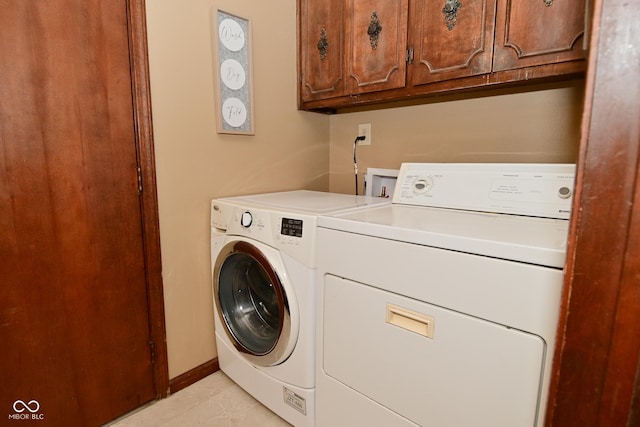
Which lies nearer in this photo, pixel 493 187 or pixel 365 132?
pixel 493 187

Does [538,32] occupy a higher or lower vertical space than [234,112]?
higher

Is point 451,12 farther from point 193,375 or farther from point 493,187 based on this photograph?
point 193,375

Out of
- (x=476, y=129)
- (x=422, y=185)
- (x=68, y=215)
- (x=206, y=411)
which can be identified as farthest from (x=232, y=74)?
(x=206, y=411)

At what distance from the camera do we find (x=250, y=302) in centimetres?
161

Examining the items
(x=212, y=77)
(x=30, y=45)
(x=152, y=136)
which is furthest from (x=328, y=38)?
(x=30, y=45)

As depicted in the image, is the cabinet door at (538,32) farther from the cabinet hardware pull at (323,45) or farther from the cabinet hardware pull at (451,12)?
the cabinet hardware pull at (323,45)

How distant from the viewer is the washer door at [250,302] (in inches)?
51.8

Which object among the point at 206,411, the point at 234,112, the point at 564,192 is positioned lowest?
the point at 206,411

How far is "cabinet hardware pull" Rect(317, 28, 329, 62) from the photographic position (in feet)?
5.81

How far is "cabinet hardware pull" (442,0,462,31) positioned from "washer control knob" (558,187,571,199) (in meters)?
0.75

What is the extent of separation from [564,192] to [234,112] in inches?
56.9

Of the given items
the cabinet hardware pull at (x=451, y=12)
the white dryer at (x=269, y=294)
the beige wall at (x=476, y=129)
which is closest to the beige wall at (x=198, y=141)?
the white dryer at (x=269, y=294)

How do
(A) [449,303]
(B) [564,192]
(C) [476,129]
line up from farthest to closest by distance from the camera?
(C) [476,129] < (B) [564,192] < (A) [449,303]

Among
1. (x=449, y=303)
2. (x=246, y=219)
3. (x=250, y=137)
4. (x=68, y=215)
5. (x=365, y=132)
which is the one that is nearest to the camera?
(x=449, y=303)
